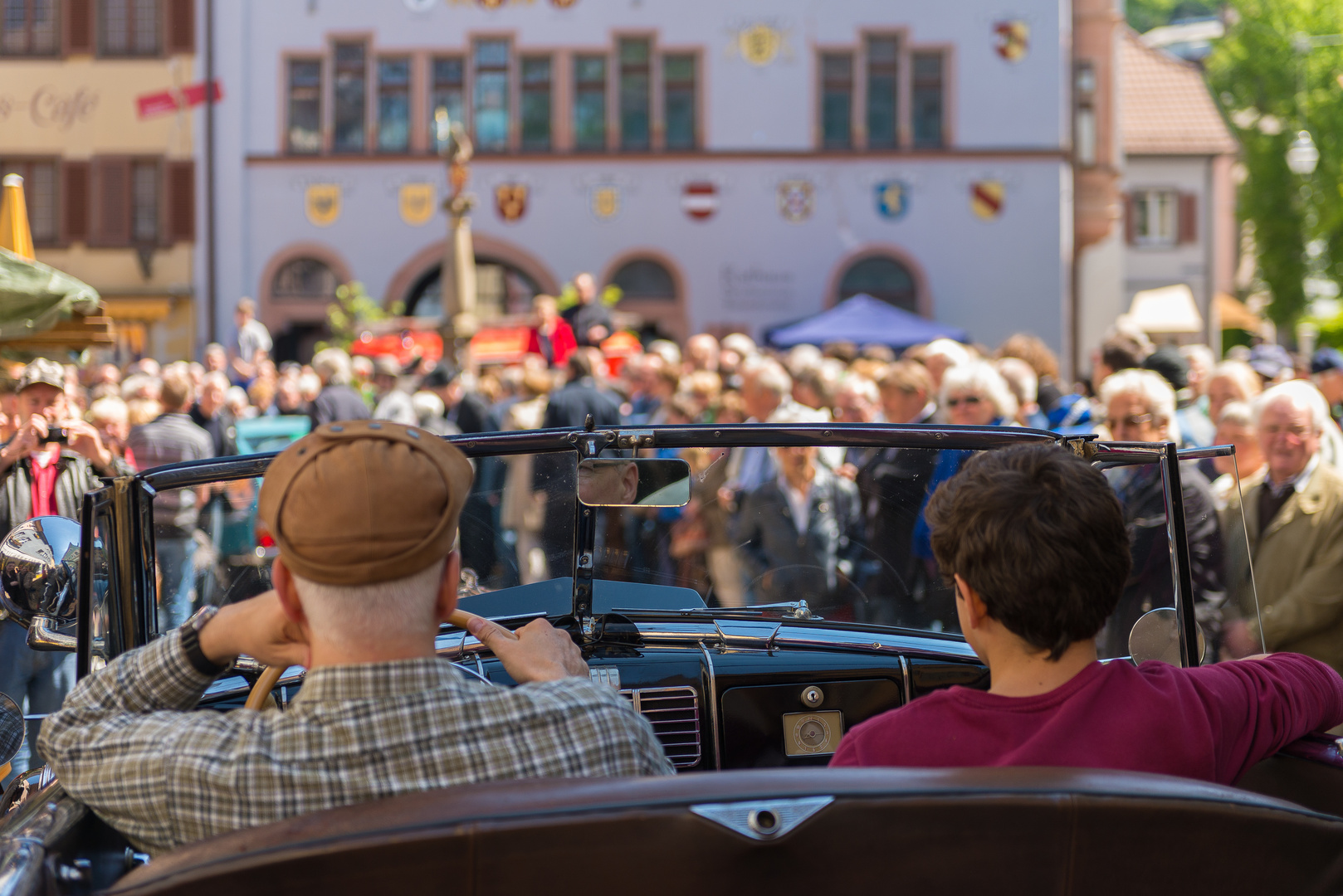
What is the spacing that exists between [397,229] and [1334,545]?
22699 mm

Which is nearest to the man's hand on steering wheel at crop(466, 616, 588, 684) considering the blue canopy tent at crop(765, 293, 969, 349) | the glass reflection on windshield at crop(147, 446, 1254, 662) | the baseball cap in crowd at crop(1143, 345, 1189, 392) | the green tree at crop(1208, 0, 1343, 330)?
the glass reflection on windshield at crop(147, 446, 1254, 662)

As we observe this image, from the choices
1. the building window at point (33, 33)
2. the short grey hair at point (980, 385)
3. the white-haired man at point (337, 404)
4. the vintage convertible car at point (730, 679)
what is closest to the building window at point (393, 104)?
the building window at point (33, 33)

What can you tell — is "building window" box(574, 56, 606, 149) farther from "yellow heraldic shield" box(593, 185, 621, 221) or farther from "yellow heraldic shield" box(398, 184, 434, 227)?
"yellow heraldic shield" box(398, 184, 434, 227)

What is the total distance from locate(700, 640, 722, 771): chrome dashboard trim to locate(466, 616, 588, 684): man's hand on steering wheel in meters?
0.71

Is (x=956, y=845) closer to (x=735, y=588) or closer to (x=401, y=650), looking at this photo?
(x=401, y=650)

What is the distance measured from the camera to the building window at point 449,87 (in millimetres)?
26312

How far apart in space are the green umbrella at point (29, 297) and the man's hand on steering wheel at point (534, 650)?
494 centimetres

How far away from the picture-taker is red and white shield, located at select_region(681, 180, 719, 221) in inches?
1027

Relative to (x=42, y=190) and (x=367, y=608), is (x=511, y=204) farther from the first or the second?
(x=367, y=608)

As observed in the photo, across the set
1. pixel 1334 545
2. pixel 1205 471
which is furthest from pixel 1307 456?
pixel 1205 471

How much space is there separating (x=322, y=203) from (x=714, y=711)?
24.5 metres

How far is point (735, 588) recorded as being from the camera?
3.68m

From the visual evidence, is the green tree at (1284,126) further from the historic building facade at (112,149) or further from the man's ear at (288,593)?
the man's ear at (288,593)

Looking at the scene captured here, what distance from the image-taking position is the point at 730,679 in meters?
3.06
